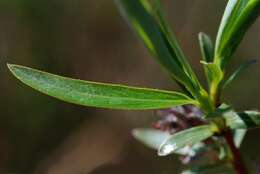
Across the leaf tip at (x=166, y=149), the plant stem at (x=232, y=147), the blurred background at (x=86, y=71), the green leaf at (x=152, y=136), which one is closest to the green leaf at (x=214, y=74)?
the plant stem at (x=232, y=147)

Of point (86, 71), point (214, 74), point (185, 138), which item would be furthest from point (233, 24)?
point (86, 71)

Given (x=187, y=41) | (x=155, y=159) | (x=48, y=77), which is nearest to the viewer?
(x=48, y=77)

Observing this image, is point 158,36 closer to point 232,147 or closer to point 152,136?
point 232,147

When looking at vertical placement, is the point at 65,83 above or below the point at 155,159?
above

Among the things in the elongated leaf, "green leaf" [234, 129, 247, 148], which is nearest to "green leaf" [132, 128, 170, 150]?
"green leaf" [234, 129, 247, 148]

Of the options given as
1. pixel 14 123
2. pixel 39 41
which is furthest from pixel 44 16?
pixel 14 123

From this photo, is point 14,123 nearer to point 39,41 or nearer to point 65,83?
point 39,41
